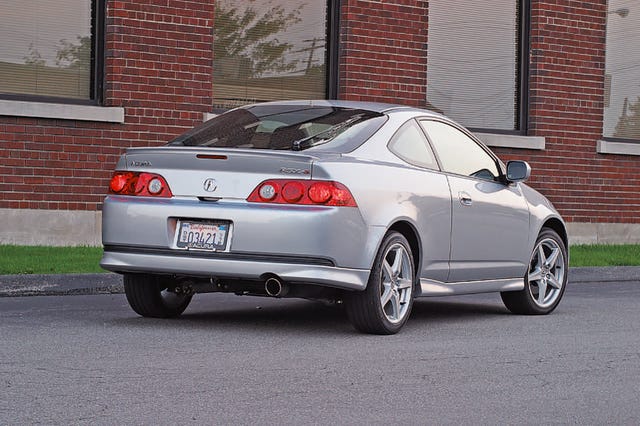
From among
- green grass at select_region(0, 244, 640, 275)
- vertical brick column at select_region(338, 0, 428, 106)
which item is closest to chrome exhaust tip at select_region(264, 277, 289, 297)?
green grass at select_region(0, 244, 640, 275)

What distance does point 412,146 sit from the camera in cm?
Result: 912

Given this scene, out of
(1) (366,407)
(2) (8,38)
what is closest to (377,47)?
(2) (8,38)

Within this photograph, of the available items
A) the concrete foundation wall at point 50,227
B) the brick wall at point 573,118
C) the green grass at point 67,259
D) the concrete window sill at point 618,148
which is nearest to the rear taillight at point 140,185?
the green grass at point 67,259

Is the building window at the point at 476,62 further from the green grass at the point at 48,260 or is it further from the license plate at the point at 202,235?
the license plate at the point at 202,235

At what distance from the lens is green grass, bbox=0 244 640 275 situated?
11.3m

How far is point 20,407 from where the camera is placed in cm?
559

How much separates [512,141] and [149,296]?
982cm

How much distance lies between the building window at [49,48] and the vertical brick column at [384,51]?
11.0 ft

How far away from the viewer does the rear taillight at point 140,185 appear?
8.38m

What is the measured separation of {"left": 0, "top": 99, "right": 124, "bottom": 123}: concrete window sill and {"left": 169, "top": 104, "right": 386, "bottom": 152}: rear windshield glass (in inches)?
206

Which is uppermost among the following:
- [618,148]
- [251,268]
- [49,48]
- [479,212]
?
[49,48]

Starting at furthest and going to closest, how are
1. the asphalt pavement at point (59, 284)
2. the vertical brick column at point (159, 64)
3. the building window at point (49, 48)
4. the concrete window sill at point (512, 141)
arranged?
the concrete window sill at point (512, 141) < the vertical brick column at point (159, 64) < the building window at point (49, 48) < the asphalt pavement at point (59, 284)

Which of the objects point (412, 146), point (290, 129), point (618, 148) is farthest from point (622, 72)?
point (290, 129)

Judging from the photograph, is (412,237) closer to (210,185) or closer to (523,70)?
(210,185)
